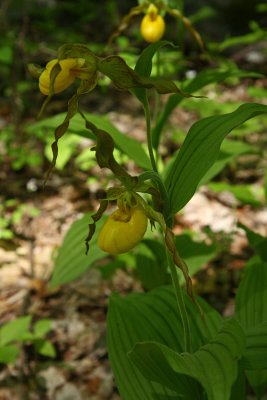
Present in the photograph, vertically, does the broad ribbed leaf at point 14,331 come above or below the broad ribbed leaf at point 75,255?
below

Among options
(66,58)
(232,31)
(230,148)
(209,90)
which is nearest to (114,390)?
(230,148)

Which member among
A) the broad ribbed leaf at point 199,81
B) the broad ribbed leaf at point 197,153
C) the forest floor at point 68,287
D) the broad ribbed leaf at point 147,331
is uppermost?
the broad ribbed leaf at point 197,153

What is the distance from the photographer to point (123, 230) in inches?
45.8

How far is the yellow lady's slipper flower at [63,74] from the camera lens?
1.06 meters

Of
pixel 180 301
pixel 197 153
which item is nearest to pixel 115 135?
pixel 197 153

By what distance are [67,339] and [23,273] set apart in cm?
49

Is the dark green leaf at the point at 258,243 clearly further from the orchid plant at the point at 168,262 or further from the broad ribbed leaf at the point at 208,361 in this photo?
the broad ribbed leaf at the point at 208,361

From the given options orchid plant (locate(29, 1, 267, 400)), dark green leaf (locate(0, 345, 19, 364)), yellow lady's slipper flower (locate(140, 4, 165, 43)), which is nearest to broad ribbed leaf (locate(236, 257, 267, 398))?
orchid plant (locate(29, 1, 267, 400))

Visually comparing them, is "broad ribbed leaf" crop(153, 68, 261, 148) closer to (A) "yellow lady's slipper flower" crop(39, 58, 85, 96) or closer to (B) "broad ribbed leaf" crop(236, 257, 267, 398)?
(B) "broad ribbed leaf" crop(236, 257, 267, 398)

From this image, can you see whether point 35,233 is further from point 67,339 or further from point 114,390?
point 114,390

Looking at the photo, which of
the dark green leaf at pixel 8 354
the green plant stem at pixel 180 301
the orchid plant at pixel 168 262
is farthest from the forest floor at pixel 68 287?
the green plant stem at pixel 180 301

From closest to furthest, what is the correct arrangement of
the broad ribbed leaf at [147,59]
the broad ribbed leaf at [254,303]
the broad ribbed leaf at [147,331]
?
1. the broad ribbed leaf at [147,59]
2. the broad ribbed leaf at [147,331]
3. the broad ribbed leaf at [254,303]

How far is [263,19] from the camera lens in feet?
17.6

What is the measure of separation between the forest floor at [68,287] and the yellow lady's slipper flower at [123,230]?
609mm
